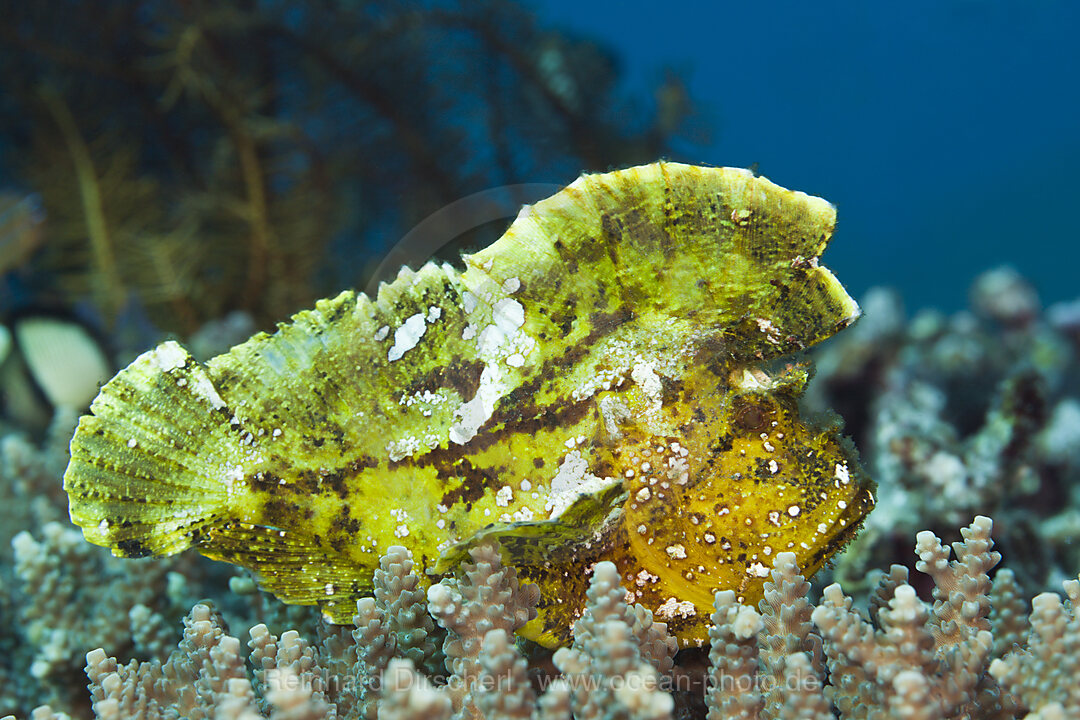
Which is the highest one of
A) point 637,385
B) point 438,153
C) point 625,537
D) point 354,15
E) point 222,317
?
point 354,15

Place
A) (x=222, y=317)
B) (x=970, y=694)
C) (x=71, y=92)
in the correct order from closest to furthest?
(x=970, y=694) → (x=71, y=92) → (x=222, y=317)

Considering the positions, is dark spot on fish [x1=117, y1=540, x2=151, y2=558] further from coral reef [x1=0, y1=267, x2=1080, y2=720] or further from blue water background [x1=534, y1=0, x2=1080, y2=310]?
blue water background [x1=534, y1=0, x2=1080, y2=310]

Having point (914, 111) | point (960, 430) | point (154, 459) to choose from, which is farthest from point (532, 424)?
point (914, 111)

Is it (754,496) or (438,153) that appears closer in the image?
(754,496)

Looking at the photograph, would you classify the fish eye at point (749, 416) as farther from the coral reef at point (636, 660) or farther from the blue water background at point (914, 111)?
the blue water background at point (914, 111)

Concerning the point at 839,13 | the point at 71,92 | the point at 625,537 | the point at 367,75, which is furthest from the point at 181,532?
the point at 839,13

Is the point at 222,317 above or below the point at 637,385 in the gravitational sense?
above

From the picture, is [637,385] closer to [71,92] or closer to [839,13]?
[71,92]
